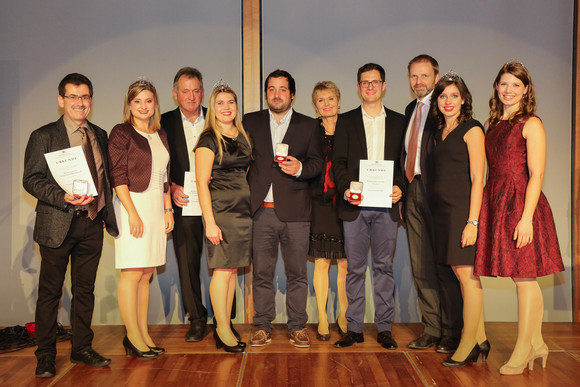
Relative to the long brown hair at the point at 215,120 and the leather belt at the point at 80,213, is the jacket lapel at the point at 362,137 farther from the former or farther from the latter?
the leather belt at the point at 80,213

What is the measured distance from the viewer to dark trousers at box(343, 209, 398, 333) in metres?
3.70

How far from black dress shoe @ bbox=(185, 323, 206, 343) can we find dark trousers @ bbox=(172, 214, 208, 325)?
3 centimetres

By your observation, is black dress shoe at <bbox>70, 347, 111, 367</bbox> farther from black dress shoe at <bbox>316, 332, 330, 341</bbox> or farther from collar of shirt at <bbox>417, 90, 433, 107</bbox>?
collar of shirt at <bbox>417, 90, 433, 107</bbox>

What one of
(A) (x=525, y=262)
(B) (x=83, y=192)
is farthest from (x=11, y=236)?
(A) (x=525, y=262)

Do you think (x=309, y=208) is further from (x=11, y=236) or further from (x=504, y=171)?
(x=11, y=236)

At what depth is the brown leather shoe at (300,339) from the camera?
372cm

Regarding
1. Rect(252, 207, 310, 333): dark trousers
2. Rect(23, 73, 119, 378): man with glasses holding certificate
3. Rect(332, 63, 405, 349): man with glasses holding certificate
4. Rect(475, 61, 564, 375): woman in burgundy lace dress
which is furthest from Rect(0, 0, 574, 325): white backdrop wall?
Rect(475, 61, 564, 375): woman in burgundy lace dress

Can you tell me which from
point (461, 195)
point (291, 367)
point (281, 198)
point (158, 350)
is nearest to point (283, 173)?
point (281, 198)

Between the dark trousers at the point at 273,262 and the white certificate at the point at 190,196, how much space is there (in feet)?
1.61

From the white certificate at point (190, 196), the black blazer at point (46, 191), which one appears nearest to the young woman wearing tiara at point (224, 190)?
the white certificate at point (190, 196)

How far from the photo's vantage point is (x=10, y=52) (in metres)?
4.52

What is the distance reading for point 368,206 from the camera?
3684mm

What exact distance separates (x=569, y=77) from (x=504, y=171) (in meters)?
2.06

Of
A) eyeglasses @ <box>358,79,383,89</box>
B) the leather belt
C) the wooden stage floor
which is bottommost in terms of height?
the wooden stage floor
